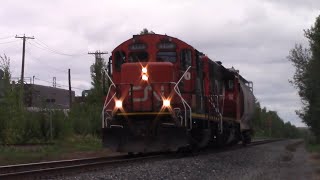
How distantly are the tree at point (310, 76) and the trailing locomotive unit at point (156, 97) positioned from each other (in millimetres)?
13230

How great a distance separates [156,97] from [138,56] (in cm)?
215

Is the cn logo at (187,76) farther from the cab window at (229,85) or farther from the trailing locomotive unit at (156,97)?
the cab window at (229,85)

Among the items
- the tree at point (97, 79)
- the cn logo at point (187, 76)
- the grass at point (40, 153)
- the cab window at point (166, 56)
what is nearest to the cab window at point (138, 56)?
the cab window at point (166, 56)

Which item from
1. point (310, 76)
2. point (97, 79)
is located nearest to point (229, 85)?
point (310, 76)

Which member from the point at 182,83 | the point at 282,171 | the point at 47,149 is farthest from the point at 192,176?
the point at 47,149

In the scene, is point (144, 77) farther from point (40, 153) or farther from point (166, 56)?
point (40, 153)

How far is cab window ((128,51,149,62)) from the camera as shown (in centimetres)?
1850

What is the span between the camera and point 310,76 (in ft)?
106

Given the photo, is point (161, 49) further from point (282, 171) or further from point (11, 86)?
point (11, 86)

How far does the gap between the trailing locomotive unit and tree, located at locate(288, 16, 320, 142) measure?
1323cm

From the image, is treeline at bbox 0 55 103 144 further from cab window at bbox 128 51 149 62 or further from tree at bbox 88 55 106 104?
tree at bbox 88 55 106 104

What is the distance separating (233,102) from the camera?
25.9 m

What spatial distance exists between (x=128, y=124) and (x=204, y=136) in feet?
11.6

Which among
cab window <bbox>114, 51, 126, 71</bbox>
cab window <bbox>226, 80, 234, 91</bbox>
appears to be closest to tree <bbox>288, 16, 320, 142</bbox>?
cab window <bbox>226, 80, 234, 91</bbox>
